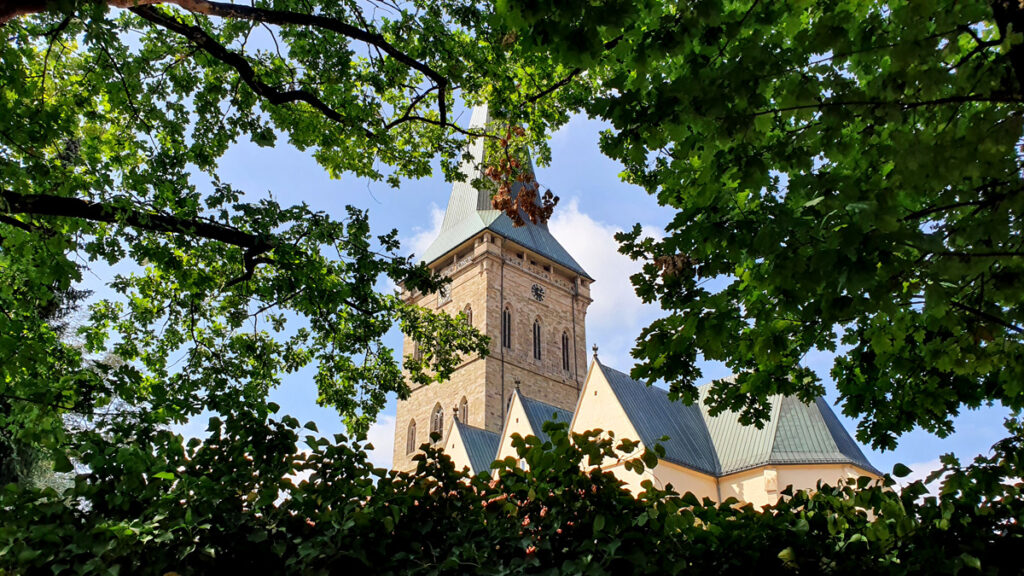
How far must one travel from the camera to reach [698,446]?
30.5m

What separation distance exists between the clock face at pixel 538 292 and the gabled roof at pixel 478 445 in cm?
1748

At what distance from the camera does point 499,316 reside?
4897 cm

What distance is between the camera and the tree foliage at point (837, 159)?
10.1 feet

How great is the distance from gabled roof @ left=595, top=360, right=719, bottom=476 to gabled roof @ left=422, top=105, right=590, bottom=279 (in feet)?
71.9

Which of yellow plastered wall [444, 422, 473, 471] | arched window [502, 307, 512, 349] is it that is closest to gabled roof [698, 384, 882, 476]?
yellow plastered wall [444, 422, 473, 471]

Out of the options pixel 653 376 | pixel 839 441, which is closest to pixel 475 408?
pixel 839 441

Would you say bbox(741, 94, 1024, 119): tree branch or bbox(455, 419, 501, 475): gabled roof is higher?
bbox(455, 419, 501, 475): gabled roof

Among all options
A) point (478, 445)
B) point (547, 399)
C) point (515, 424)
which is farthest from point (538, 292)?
point (515, 424)

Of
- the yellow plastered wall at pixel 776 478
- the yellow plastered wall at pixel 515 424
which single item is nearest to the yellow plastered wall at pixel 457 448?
the yellow plastered wall at pixel 515 424

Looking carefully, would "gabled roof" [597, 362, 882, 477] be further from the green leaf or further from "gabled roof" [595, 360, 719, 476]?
the green leaf

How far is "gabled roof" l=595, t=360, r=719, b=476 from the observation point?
92.8 ft

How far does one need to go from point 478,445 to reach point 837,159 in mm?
31157

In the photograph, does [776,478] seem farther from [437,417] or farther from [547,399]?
[437,417]

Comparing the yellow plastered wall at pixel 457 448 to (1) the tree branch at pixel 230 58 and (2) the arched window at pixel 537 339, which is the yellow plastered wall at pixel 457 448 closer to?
(2) the arched window at pixel 537 339
